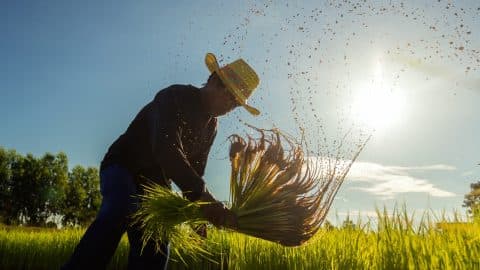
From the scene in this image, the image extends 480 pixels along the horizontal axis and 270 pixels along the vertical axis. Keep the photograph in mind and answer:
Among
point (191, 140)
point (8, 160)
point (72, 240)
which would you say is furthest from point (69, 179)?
point (191, 140)

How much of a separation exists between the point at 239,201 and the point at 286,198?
0.30 metres

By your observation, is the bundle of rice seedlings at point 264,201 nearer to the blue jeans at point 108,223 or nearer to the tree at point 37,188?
the blue jeans at point 108,223

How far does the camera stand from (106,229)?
3.37 m

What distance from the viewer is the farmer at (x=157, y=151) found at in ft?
9.67

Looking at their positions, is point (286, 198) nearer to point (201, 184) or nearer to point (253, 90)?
point (201, 184)

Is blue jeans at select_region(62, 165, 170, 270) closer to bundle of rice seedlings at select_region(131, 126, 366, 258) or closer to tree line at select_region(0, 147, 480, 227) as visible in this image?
bundle of rice seedlings at select_region(131, 126, 366, 258)

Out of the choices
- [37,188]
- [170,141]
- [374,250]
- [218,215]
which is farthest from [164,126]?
[37,188]

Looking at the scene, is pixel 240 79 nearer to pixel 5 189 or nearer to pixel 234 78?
pixel 234 78

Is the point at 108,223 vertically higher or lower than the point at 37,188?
lower

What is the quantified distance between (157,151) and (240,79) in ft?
3.08

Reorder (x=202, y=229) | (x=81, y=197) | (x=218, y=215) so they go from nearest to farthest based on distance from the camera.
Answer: (x=218, y=215)
(x=202, y=229)
(x=81, y=197)

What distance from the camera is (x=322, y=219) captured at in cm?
309

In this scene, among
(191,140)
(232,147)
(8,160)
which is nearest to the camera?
(232,147)

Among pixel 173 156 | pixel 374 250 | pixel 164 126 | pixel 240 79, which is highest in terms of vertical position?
pixel 240 79
